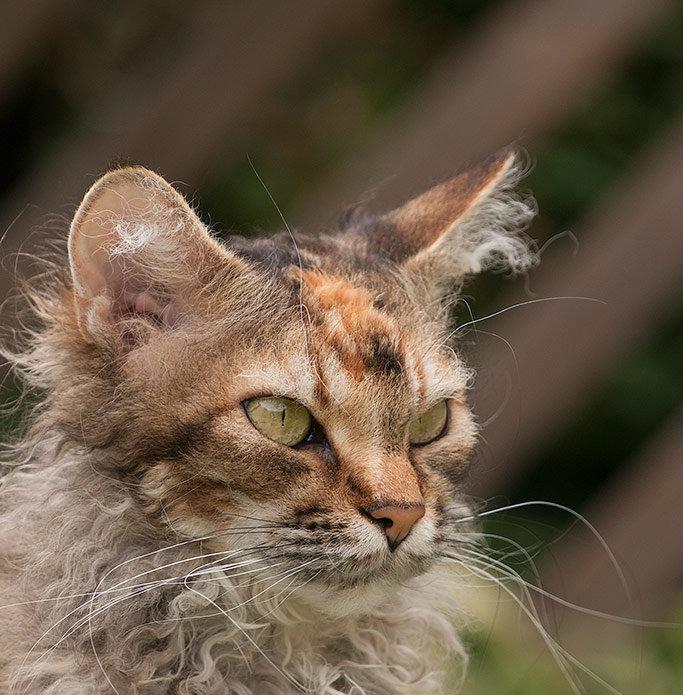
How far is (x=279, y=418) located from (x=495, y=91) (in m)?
1.88

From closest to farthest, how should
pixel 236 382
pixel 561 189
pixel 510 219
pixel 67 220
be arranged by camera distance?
1. pixel 236 382
2. pixel 67 220
3. pixel 510 219
4. pixel 561 189

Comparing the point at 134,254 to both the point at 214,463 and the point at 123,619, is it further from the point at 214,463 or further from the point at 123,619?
the point at 123,619

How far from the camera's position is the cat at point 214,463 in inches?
46.5

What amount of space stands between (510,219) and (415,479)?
27.8 inches

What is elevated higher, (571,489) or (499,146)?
(499,146)

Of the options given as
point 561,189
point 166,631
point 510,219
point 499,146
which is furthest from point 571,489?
point 166,631

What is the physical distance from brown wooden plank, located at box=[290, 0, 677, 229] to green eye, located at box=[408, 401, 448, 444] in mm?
1431

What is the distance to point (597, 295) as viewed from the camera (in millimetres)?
2883

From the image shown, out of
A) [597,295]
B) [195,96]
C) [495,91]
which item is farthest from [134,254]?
[597,295]

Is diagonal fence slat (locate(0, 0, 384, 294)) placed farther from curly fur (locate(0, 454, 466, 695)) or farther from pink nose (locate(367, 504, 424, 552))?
pink nose (locate(367, 504, 424, 552))

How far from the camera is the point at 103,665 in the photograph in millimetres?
1261

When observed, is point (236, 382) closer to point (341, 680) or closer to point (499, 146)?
point (341, 680)

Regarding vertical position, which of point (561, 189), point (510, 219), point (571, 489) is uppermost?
point (510, 219)

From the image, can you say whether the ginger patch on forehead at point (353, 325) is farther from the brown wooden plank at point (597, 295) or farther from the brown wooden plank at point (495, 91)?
the brown wooden plank at point (597, 295)
